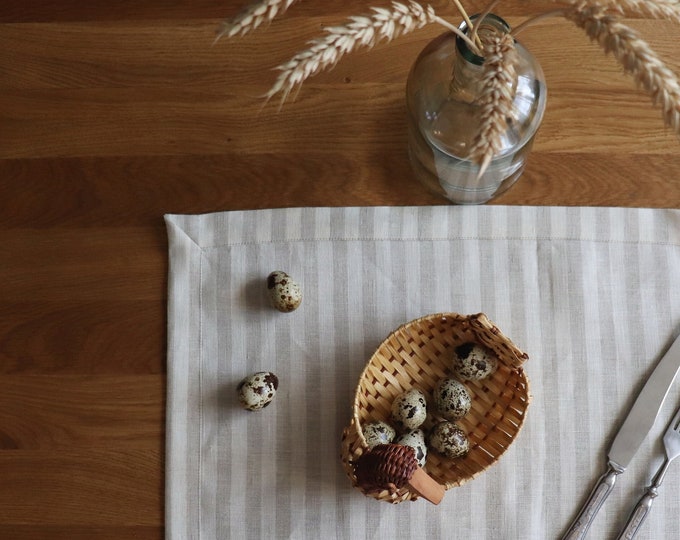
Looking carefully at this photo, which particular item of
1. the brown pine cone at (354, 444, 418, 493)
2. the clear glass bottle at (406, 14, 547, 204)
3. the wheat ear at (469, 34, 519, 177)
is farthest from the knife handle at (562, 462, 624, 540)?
the wheat ear at (469, 34, 519, 177)

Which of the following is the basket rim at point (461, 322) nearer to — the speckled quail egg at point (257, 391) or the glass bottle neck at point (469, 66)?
the speckled quail egg at point (257, 391)

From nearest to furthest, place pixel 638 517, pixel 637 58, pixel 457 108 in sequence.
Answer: pixel 637 58 < pixel 457 108 < pixel 638 517

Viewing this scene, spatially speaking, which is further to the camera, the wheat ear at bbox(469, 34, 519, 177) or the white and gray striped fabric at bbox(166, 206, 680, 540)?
the white and gray striped fabric at bbox(166, 206, 680, 540)

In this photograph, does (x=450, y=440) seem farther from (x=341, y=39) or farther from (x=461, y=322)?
(x=341, y=39)

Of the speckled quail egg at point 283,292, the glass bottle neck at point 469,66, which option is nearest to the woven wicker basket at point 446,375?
the speckled quail egg at point 283,292

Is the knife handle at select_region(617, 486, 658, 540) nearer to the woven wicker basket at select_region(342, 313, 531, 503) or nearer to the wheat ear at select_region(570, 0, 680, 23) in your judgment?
the woven wicker basket at select_region(342, 313, 531, 503)

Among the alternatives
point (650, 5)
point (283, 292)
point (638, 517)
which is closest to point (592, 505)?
point (638, 517)
